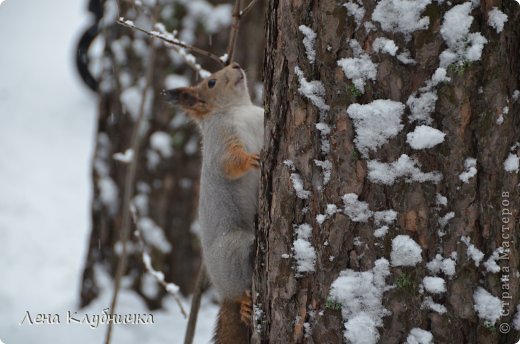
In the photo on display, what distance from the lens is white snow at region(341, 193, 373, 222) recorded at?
5.21 feet

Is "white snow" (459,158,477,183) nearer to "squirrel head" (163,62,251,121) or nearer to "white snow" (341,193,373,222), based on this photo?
"white snow" (341,193,373,222)

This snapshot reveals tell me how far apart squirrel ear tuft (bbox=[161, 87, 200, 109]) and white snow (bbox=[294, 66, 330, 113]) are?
1453 mm

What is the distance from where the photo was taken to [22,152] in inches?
356

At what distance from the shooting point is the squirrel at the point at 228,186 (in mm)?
2361

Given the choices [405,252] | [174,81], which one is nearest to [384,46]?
[405,252]

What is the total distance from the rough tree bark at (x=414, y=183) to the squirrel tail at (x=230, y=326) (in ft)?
2.24

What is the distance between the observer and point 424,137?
1.52 m

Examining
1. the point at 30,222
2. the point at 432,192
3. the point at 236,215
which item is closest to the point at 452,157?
the point at 432,192

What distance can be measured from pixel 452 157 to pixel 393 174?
151 mm

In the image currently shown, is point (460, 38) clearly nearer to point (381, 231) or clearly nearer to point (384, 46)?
point (384, 46)

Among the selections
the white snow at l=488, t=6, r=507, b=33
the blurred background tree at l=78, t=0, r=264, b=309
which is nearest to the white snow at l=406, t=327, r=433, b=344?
the white snow at l=488, t=6, r=507, b=33

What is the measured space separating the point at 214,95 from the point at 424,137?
1.70 m

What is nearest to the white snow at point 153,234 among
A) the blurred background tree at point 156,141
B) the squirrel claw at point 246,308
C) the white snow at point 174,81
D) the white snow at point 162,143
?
the blurred background tree at point 156,141

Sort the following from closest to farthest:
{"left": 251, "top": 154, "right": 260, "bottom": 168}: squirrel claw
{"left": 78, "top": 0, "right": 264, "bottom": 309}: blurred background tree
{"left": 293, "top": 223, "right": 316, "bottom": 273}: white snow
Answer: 1. {"left": 293, "top": 223, "right": 316, "bottom": 273}: white snow
2. {"left": 251, "top": 154, "right": 260, "bottom": 168}: squirrel claw
3. {"left": 78, "top": 0, "right": 264, "bottom": 309}: blurred background tree
